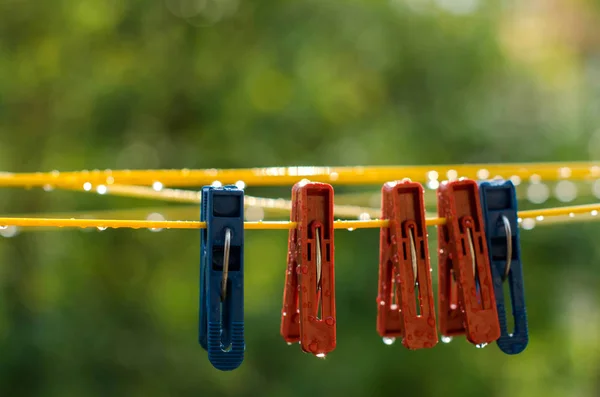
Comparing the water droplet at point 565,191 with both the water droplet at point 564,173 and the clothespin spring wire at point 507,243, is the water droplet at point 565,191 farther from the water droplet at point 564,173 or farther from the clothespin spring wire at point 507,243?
the clothespin spring wire at point 507,243

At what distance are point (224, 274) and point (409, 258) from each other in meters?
0.44

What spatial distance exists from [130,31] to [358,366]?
3145mm

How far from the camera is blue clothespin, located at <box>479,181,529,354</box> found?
2.06m

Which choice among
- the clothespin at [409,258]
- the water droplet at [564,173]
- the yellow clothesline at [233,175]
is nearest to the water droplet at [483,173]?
the yellow clothesline at [233,175]

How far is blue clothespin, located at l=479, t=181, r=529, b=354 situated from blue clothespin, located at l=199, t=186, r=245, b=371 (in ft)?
2.01

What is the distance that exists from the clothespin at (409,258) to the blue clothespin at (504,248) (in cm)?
18

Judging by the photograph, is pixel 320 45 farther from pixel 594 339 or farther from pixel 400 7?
pixel 594 339

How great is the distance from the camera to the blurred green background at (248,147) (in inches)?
247

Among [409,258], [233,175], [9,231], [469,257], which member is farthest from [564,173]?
[9,231]

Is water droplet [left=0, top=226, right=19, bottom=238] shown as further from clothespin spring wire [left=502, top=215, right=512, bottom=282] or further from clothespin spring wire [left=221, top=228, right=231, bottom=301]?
→ clothespin spring wire [left=502, top=215, right=512, bottom=282]

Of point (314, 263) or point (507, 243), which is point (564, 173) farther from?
point (314, 263)

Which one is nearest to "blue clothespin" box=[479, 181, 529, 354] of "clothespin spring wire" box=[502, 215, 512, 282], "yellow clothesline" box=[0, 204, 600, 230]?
"clothespin spring wire" box=[502, 215, 512, 282]

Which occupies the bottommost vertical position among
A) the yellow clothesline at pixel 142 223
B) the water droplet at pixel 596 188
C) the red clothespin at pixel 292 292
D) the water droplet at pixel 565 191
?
the red clothespin at pixel 292 292

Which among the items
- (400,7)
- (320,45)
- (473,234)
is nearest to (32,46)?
(320,45)
